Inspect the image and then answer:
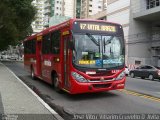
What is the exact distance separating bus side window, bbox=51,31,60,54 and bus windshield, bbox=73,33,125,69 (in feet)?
6.18

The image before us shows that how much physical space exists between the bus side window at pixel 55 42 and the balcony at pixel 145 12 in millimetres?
32286

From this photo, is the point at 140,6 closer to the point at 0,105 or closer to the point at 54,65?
the point at 54,65

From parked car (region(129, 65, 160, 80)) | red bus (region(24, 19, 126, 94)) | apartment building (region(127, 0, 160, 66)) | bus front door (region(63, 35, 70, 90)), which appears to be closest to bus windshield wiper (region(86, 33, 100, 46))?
red bus (region(24, 19, 126, 94))

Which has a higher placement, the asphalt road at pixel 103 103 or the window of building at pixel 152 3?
the window of building at pixel 152 3

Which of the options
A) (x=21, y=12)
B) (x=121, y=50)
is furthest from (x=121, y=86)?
(x=21, y=12)

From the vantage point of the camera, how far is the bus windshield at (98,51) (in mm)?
11484

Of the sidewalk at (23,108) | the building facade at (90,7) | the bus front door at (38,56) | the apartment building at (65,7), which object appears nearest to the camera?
the sidewalk at (23,108)

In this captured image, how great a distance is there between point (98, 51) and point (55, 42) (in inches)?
107

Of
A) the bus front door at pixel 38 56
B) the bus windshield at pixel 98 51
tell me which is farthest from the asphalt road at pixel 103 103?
the bus front door at pixel 38 56

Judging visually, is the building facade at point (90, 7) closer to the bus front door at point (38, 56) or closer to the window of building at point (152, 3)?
the window of building at point (152, 3)

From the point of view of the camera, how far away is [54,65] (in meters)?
13.8

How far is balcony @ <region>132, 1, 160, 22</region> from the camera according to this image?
45.0 metres

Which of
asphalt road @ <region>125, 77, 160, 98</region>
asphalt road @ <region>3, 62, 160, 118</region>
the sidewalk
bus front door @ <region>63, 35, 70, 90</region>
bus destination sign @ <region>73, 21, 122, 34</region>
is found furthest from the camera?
asphalt road @ <region>125, 77, 160, 98</region>

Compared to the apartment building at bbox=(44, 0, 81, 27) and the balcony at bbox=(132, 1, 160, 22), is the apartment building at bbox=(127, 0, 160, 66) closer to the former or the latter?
the balcony at bbox=(132, 1, 160, 22)
